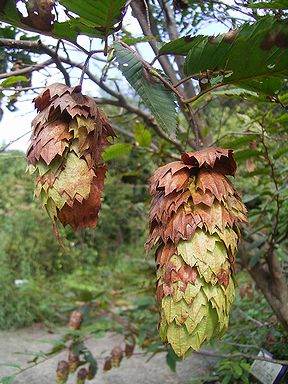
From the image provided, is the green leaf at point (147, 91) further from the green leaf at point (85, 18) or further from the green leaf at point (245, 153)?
the green leaf at point (245, 153)

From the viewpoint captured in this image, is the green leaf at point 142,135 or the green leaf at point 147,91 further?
the green leaf at point 142,135

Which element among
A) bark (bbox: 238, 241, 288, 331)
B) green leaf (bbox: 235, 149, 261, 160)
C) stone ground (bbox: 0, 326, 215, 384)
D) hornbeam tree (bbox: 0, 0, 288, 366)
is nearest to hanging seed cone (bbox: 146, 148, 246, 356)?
hornbeam tree (bbox: 0, 0, 288, 366)

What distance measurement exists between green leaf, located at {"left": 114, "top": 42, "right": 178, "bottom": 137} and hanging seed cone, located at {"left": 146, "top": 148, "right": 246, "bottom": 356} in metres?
0.06

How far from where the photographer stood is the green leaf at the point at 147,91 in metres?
0.53

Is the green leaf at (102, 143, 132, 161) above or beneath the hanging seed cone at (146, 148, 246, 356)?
above

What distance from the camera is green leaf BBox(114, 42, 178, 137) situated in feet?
1.73

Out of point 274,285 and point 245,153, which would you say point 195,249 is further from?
point 274,285

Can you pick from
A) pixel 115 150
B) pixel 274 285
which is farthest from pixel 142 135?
pixel 274 285

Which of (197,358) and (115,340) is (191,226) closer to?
(197,358)

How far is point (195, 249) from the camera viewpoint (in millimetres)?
469

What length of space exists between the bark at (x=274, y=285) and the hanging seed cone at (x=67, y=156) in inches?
33.6

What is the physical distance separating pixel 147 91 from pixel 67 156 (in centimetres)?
13

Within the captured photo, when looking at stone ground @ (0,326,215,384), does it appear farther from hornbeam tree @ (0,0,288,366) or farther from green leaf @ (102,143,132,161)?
hornbeam tree @ (0,0,288,366)

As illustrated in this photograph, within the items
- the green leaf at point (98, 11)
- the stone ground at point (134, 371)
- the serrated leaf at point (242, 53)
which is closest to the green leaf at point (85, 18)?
the green leaf at point (98, 11)
